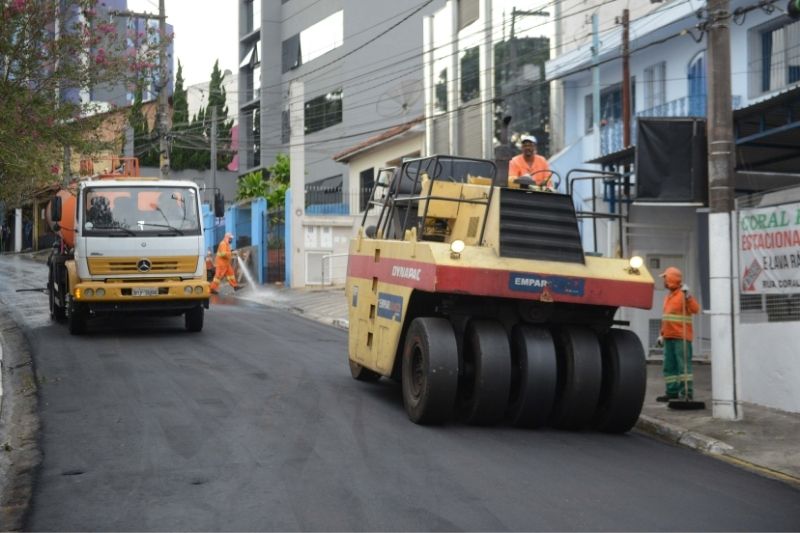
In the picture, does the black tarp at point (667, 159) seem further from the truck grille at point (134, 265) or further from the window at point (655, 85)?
the window at point (655, 85)

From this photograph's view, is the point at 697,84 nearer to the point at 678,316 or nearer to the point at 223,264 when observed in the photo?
the point at 678,316

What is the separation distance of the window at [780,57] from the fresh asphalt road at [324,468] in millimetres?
11209

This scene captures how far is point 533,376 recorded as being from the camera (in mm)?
9773

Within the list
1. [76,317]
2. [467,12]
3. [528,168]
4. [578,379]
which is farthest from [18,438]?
[467,12]

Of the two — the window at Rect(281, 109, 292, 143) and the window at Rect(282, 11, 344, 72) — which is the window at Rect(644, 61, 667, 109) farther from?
the window at Rect(281, 109, 292, 143)

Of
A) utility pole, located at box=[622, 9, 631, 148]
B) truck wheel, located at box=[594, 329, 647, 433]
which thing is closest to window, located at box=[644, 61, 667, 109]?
utility pole, located at box=[622, 9, 631, 148]

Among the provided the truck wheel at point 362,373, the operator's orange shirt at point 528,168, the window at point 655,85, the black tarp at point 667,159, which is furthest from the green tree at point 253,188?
the operator's orange shirt at point 528,168

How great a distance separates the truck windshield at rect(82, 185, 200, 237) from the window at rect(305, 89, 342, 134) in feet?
94.9

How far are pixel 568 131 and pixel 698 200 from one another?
44.3 feet

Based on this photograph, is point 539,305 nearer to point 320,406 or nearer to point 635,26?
point 320,406

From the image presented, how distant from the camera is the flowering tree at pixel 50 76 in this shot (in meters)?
13.6

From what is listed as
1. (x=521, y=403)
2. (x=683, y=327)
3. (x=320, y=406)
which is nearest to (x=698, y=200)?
(x=683, y=327)

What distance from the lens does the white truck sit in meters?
16.3

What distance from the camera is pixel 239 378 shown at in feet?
41.4
